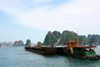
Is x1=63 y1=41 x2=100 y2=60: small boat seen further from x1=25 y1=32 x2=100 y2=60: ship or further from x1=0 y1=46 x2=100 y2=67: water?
x1=0 y1=46 x2=100 y2=67: water

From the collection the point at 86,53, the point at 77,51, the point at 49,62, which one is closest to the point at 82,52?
the point at 86,53

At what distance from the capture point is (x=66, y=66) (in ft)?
82.8

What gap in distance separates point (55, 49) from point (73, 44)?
32.0 ft

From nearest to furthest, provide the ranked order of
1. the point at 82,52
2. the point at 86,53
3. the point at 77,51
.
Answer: the point at 86,53 < the point at 82,52 < the point at 77,51

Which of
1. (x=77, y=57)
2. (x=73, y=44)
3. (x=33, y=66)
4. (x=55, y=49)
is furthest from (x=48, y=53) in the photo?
(x=33, y=66)

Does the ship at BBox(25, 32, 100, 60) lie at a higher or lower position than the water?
higher

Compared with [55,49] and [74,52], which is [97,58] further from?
[55,49]

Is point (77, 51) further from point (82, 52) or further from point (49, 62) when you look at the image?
point (49, 62)

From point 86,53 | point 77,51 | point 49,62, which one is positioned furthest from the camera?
point 77,51

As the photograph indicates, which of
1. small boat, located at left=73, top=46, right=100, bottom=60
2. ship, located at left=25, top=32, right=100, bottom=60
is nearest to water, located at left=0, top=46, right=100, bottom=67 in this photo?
small boat, located at left=73, top=46, right=100, bottom=60

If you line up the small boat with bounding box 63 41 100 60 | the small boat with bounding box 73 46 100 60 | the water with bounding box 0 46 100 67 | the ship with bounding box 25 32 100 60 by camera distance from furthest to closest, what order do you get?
the ship with bounding box 25 32 100 60 → the small boat with bounding box 63 41 100 60 → the small boat with bounding box 73 46 100 60 → the water with bounding box 0 46 100 67

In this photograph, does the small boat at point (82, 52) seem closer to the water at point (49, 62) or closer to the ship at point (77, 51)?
the ship at point (77, 51)

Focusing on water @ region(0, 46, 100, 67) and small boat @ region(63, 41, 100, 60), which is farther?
small boat @ region(63, 41, 100, 60)

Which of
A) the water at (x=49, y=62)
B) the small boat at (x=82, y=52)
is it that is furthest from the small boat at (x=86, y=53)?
the water at (x=49, y=62)
